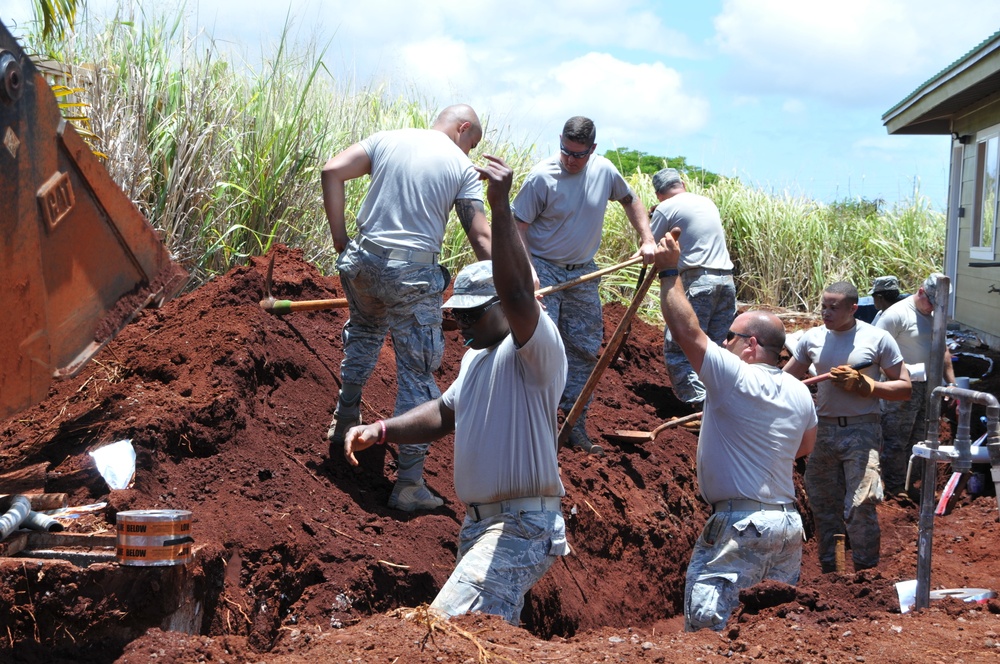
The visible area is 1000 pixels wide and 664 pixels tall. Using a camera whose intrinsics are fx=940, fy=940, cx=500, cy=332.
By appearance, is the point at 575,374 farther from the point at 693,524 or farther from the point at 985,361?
the point at 985,361

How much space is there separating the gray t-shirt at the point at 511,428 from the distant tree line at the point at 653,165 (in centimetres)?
1288

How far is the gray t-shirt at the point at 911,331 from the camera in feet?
27.9

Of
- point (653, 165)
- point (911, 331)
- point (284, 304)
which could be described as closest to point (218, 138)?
point (284, 304)

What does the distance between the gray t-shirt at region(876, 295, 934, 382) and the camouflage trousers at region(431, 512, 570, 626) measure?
567 cm

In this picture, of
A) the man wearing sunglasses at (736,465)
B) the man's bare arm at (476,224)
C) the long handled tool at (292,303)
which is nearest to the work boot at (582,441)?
the long handled tool at (292,303)

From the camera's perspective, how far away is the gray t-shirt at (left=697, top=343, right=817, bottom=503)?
174 inches

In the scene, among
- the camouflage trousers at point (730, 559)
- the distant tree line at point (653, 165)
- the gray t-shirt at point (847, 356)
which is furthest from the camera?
the distant tree line at point (653, 165)

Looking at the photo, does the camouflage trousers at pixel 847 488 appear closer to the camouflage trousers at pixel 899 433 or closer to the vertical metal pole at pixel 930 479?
the camouflage trousers at pixel 899 433

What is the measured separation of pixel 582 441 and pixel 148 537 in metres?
4.21

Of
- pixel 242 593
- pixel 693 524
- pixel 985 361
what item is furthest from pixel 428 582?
pixel 985 361

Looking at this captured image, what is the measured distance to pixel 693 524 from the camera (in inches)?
305

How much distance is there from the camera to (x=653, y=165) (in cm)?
2881

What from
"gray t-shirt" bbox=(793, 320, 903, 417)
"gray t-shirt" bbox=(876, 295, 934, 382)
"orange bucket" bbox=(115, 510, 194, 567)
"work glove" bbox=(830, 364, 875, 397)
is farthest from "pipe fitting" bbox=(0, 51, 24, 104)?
"gray t-shirt" bbox=(876, 295, 934, 382)

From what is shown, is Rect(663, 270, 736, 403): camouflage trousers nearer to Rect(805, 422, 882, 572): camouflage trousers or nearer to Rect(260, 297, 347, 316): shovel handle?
Rect(805, 422, 882, 572): camouflage trousers
